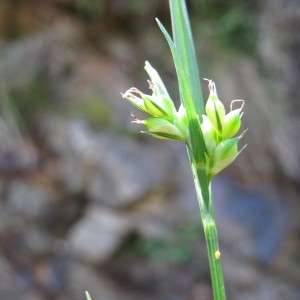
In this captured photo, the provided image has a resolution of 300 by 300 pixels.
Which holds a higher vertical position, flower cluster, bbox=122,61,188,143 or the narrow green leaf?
the narrow green leaf

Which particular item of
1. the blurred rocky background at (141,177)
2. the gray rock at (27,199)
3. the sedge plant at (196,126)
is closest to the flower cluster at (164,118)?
the sedge plant at (196,126)

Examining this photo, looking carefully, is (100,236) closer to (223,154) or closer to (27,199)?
(27,199)

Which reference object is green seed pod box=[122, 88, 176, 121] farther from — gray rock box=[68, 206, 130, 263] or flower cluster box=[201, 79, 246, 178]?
gray rock box=[68, 206, 130, 263]

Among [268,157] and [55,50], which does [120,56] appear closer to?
[55,50]

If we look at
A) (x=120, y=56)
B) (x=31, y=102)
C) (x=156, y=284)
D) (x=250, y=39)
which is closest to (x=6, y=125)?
(x=31, y=102)

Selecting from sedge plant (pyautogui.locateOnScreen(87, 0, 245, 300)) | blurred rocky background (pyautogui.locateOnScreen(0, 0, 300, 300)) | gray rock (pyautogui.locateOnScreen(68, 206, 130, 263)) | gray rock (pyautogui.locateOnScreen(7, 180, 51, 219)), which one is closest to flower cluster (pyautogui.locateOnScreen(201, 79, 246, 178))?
sedge plant (pyautogui.locateOnScreen(87, 0, 245, 300))

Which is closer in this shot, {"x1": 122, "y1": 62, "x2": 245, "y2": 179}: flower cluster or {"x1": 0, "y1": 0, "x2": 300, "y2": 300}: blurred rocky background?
{"x1": 122, "y1": 62, "x2": 245, "y2": 179}: flower cluster

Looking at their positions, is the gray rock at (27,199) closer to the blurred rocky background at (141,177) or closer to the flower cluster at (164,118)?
the blurred rocky background at (141,177)
